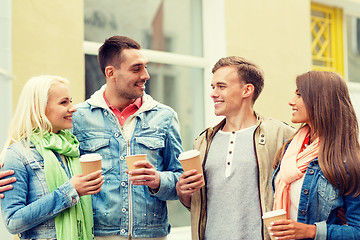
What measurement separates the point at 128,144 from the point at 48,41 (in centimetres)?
185

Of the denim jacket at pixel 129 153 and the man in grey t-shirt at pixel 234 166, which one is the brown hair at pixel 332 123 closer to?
the man in grey t-shirt at pixel 234 166

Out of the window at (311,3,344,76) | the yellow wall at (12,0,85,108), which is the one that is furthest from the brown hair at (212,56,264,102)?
the window at (311,3,344,76)

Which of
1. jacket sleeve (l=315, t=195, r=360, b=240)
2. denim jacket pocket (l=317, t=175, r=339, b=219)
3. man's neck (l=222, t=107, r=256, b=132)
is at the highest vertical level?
man's neck (l=222, t=107, r=256, b=132)

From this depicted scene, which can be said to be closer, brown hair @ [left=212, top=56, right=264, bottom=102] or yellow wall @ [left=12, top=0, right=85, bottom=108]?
brown hair @ [left=212, top=56, right=264, bottom=102]

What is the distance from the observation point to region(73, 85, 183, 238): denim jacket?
3.25m

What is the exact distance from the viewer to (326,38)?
7.86m

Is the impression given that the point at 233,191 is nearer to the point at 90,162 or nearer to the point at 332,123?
the point at 332,123

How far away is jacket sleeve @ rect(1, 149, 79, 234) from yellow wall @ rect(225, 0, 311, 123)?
3772mm

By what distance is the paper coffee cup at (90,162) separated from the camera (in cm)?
278

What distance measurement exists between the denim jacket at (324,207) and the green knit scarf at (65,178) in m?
1.25

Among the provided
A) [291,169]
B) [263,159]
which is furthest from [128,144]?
[291,169]

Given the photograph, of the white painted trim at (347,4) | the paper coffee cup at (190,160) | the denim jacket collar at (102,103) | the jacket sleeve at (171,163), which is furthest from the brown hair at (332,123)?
the white painted trim at (347,4)

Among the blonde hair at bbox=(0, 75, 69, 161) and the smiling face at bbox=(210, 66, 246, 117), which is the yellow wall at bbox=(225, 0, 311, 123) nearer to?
the smiling face at bbox=(210, 66, 246, 117)

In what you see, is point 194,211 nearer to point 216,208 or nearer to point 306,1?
point 216,208
